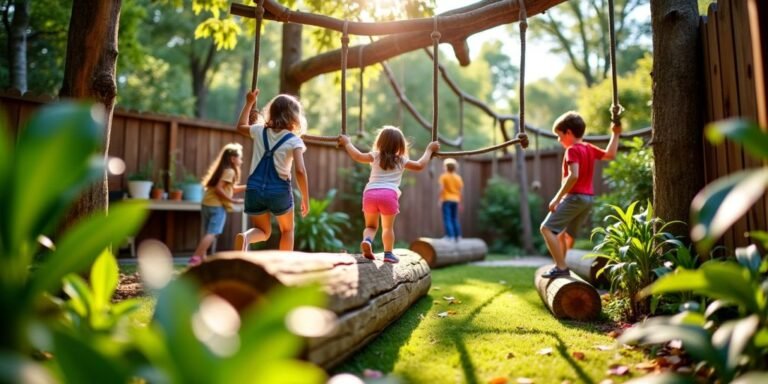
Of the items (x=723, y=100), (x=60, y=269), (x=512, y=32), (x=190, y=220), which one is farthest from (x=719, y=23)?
(x=512, y=32)

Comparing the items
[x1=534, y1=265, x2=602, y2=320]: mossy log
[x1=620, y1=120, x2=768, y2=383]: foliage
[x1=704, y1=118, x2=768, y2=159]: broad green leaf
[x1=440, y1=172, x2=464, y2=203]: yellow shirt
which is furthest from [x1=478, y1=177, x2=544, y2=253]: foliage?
[x1=704, y1=118, x2=768, y2=159]: broad green leaf

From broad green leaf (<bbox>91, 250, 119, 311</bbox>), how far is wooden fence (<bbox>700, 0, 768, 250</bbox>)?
115 inches

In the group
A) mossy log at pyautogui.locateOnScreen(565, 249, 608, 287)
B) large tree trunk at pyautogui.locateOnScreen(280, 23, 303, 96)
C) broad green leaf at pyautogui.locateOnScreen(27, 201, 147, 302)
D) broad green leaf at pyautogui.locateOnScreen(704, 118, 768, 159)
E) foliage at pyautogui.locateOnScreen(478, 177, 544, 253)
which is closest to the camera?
broad green leaf at pyautogui.locateOnScreen(27, 201, 147, 302)

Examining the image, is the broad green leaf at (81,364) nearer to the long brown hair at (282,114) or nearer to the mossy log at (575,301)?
the long brown hair at (282,114)

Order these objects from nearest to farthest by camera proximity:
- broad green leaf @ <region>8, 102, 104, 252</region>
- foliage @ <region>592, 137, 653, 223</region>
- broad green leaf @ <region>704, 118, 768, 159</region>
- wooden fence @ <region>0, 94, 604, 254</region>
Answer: broad green leaf @ <region>8, 102, 104, 252</region>
broad green leaf @ <region>704, 118, 768, 159</region>
foliage @ <region>592, 137, 653, 223</region>
wooden fence @ <region>0, 94, 604, 254</region>

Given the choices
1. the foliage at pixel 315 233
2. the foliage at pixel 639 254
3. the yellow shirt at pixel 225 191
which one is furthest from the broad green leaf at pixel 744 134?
the foliage at pixel 315 233

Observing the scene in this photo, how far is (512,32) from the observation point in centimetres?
2300

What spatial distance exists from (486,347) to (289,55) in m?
5.85

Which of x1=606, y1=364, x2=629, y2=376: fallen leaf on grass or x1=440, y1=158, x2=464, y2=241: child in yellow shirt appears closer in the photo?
x1=606, y1=364, x2=629, y2=376: fallen leaf on grass

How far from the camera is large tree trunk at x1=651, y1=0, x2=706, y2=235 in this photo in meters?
3.28

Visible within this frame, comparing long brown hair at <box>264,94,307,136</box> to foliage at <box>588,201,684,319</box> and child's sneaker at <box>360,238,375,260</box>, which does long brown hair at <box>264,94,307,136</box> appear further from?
foliage at <box>588,201,684,319</box>

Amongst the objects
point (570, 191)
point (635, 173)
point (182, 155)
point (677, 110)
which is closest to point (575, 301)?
point (570, 191)

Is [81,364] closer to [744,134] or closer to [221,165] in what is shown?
[744,134]

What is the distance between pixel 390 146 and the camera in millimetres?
4215
